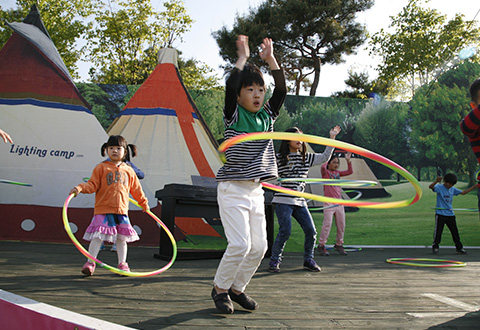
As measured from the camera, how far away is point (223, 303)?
2988 millimetres

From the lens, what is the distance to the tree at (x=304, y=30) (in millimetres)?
22047

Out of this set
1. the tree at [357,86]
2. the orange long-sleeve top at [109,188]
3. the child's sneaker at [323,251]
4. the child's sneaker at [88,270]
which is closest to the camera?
the child's sneaker at [88,270]

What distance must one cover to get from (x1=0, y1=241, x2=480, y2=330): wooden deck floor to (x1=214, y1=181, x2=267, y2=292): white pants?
0.87ft

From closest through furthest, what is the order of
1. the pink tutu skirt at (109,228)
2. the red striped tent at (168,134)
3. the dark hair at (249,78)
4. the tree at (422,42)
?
the dark hair at (249,78) < the pink tutu skirt at (109,228) < the red striped tent at (168,134) < the tree at (422,42)

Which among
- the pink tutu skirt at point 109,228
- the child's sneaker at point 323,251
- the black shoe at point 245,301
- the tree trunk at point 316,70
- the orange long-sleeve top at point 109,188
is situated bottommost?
the child's sneaker at point 323,251

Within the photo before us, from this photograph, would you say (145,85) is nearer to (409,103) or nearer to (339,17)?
(409,103)

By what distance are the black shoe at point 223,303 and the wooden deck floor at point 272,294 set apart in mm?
80

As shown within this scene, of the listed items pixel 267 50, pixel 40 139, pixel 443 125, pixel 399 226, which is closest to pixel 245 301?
pixel 267 50

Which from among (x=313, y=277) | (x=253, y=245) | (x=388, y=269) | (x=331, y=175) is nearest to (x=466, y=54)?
(x=331, y=175)

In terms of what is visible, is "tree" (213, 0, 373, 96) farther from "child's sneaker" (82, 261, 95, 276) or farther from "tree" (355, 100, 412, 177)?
"child's sneaker" (82, 261, 95, 276)

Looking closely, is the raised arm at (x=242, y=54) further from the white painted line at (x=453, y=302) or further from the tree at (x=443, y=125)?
the tree at (x=443, y=125)

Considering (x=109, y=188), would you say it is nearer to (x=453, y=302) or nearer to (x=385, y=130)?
(x=453, y=302)

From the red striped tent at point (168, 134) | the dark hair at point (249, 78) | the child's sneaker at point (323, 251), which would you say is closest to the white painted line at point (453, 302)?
the dark hair at point (249, 78)

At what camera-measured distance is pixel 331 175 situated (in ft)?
24.1
